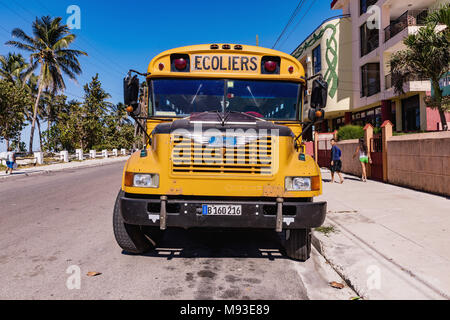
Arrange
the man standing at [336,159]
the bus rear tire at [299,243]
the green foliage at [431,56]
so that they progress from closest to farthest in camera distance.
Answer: the bus rear tire at [299,243] < the man standing at [336,159] < the green foliage at [431,56]

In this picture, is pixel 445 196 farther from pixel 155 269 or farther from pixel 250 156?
pixel 155 269

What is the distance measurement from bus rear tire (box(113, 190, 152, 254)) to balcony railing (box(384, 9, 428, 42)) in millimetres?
21498

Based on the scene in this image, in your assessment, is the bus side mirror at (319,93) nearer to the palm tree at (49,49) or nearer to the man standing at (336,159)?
the man standing at (336,159)

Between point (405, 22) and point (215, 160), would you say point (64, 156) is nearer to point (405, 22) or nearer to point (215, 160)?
point (405, 22)

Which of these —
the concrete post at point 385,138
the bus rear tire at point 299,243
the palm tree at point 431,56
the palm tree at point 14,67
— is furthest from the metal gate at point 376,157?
the palm tree at point 14,67

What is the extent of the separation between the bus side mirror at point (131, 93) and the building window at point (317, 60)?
2695 cm

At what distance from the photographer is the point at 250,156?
3.72 metres

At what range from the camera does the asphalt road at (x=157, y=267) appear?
10.9 feet

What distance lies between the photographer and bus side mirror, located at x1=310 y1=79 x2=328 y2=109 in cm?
491

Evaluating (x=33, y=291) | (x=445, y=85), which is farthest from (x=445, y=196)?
(x=445, y=85)

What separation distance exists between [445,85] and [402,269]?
18626mm

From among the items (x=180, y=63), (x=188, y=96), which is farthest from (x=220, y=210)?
(x=180, y=63)

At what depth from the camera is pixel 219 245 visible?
4.95 metres

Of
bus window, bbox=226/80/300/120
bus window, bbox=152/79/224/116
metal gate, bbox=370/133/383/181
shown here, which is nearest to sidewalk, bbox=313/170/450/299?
bus window, bbox=226/80/300/120
